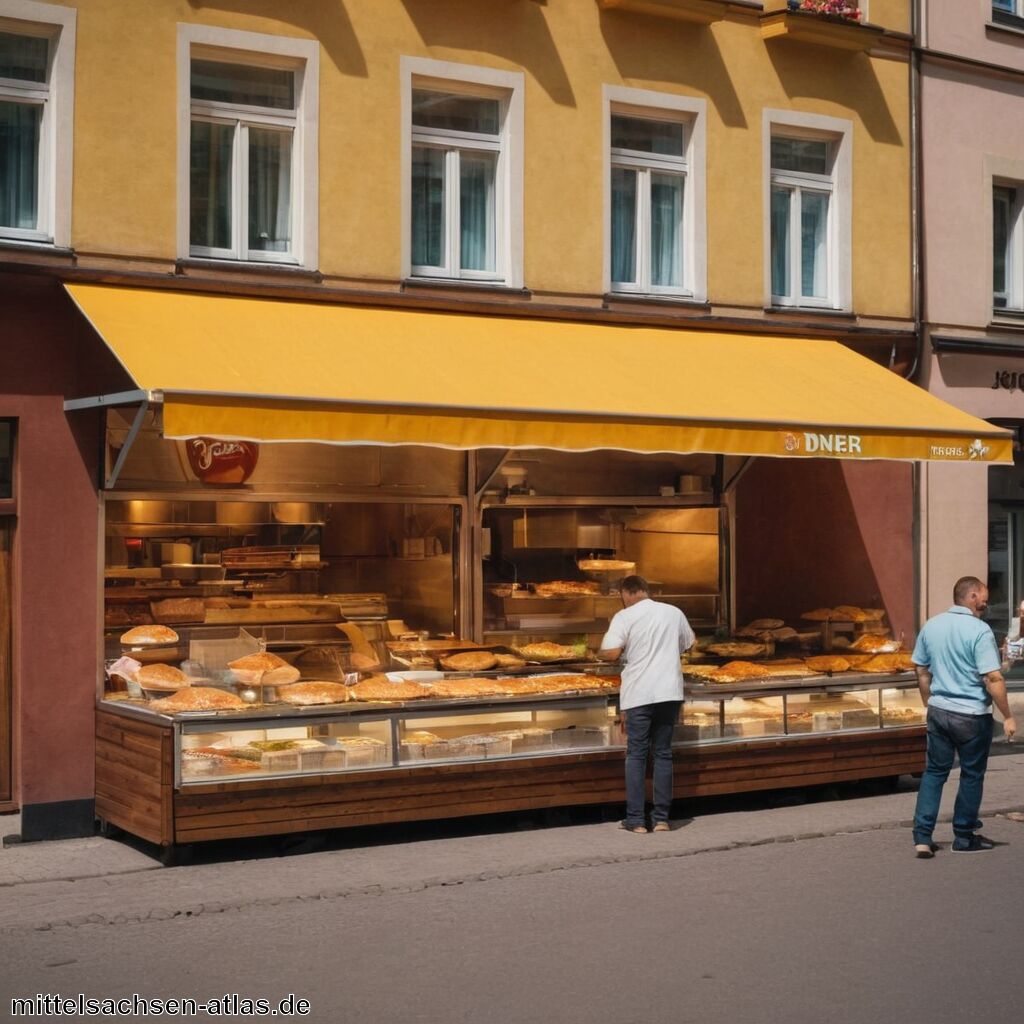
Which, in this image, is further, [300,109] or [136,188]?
[300,109]

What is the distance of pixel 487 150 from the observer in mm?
14055

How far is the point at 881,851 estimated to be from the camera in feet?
34.6

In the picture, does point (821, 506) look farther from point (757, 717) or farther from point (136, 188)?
point (136, 188)

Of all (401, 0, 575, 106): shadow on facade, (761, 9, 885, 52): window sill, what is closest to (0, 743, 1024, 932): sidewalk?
(401, 0, 575, 106): shadow on facade

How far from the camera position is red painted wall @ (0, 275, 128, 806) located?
37.5ft

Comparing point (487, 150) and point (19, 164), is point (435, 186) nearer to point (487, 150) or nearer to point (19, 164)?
point (487, 150)

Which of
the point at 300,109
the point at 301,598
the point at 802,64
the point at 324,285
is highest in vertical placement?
the point at 802,64

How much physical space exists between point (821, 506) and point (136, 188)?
777cm

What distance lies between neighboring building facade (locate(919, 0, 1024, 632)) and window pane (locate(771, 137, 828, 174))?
1194mm

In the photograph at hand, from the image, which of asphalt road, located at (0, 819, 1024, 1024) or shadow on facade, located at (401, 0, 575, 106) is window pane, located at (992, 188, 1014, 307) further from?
asphalt road, located at (0, 819, 1024, 1024)

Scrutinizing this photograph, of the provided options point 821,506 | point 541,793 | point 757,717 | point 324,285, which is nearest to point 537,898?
point 541,793

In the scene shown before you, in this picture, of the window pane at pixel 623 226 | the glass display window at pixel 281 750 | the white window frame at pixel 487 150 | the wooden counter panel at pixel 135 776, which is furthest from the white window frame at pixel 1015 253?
the wooden counter panel at pixel 135 776

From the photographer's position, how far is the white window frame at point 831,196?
15648 mm

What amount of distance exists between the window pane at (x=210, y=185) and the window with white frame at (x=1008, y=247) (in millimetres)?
8820
